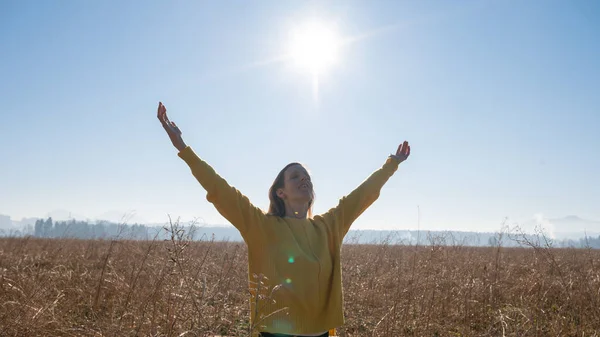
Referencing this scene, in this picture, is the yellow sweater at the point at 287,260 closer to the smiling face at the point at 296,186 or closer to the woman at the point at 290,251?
the woman at the point at 290,251

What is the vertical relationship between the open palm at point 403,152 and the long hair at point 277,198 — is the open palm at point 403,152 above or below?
above

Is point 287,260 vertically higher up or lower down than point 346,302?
higher up

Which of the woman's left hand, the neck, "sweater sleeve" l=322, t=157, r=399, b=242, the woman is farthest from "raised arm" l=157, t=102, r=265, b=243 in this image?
the woman's left hand

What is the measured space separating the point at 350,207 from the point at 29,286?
3370mm

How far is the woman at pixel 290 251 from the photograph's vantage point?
8.70 ft

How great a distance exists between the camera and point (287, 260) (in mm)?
2693

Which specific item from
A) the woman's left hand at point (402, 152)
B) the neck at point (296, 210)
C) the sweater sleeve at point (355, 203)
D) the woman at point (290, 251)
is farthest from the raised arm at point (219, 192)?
the woman's left hand at point (402, 152)

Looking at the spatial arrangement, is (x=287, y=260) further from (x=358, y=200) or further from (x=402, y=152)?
(x=402, y=152)

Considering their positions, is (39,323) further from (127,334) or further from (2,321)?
(127,334)

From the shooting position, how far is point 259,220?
9.20ft

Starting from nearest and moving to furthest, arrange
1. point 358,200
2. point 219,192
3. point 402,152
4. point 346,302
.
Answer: point 219,192
point 358,200
point 402,152
point 346,302

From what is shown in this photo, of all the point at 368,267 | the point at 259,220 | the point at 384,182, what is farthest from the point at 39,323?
the point at 368,267

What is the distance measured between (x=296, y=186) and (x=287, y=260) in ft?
2.03

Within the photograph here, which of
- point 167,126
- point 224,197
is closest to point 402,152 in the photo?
point 224,197
